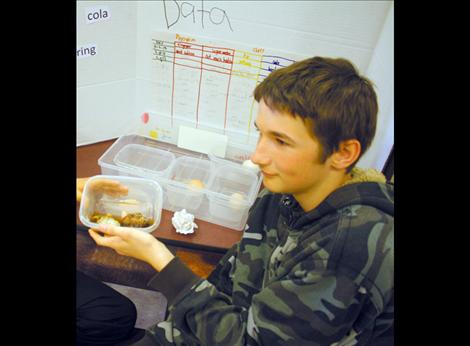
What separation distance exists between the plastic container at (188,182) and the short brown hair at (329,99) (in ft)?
1.58

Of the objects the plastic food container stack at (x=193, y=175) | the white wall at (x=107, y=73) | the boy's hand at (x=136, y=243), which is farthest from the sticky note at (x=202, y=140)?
the boy's hand at (x=136, y=243)

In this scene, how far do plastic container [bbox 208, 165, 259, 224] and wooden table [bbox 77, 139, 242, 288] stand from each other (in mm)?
53

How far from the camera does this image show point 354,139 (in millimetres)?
742

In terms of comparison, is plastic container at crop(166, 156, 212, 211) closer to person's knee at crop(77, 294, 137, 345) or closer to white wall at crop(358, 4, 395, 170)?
person's knee at crop(77, 294, 137, 345)

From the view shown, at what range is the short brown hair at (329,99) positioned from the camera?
0.71 m

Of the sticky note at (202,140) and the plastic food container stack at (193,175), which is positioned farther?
the sticky note at (202,140)

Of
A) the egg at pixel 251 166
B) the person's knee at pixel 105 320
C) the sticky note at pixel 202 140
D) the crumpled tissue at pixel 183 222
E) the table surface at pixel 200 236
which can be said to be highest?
the sticky note at pixel 202 140

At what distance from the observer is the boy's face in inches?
28.6

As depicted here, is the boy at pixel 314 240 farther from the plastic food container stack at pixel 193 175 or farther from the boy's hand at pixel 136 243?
the plastic food container stack at pixel 193 175

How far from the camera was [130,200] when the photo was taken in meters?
1.16

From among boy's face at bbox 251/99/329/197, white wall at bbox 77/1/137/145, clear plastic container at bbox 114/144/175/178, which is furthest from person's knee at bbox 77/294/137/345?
boy's face at bbox 251/99/329/197

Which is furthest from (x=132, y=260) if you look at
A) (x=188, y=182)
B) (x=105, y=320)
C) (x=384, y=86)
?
(x=384, y=86)

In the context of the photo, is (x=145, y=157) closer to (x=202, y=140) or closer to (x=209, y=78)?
(x=202, y=140)
